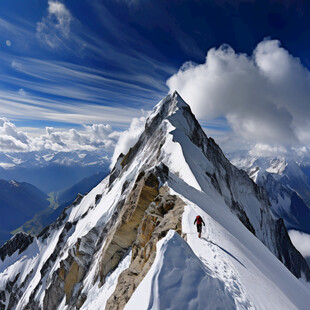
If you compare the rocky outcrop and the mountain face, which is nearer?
the mountain face

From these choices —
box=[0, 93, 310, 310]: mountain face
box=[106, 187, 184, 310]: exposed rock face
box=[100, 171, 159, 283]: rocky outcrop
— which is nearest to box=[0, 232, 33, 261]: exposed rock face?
box=[0, 93, 310, 310]: mountain face

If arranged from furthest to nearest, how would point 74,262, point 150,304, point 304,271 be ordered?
point 304,271, point 74,262, point 150,304

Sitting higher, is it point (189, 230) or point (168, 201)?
point (168, 201)

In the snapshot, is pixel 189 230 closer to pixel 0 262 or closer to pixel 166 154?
pixel 166 154

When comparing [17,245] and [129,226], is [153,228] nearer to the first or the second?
[129,226]

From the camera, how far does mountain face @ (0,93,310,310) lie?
7.48 meters

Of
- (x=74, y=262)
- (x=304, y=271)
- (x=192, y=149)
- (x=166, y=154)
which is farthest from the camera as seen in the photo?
(x=304, y=271)

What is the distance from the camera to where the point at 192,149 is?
46812mm

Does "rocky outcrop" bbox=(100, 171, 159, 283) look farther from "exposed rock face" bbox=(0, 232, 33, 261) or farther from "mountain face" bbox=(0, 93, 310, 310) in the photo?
"exposed rock face" bbox=(0, 232, 33, 261)

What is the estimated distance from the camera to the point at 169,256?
802cm

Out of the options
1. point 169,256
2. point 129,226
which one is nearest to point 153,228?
point 129,226

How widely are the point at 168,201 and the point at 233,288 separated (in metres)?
12.0

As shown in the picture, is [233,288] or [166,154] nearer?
[233,288]

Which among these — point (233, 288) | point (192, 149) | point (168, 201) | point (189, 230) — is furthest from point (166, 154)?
point (233, 288)
